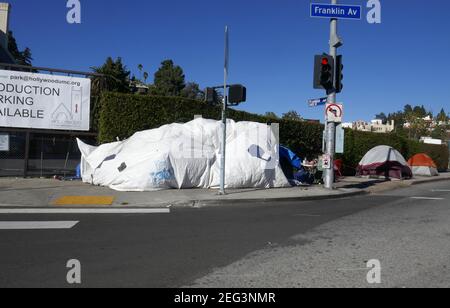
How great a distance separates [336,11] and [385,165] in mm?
11464

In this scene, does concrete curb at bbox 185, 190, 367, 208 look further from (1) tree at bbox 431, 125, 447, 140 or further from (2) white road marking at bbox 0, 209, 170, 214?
(1) tree at bbox 431, 125, 447, 140

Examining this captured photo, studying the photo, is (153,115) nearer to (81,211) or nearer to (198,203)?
(198,203)

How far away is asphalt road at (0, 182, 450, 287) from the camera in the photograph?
5.52 m

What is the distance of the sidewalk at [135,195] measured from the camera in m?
11.7

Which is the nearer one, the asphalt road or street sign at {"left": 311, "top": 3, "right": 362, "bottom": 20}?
the asphalt road

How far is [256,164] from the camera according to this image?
15.4 metres

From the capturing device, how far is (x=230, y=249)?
704cm

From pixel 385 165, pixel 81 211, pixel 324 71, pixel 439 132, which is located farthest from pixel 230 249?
pixel 439 132

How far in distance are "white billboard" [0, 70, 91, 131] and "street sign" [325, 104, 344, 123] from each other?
8.69 m

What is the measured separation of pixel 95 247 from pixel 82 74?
11549 millimetres

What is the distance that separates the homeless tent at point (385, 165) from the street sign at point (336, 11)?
11.0 m

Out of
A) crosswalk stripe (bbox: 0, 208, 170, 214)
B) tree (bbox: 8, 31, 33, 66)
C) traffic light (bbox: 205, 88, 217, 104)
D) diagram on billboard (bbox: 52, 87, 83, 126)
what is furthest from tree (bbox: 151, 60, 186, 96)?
crosswalk stripe (bbox: 0, 208, 170, 214)

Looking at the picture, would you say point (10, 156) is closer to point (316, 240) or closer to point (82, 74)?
point (82, 74)
